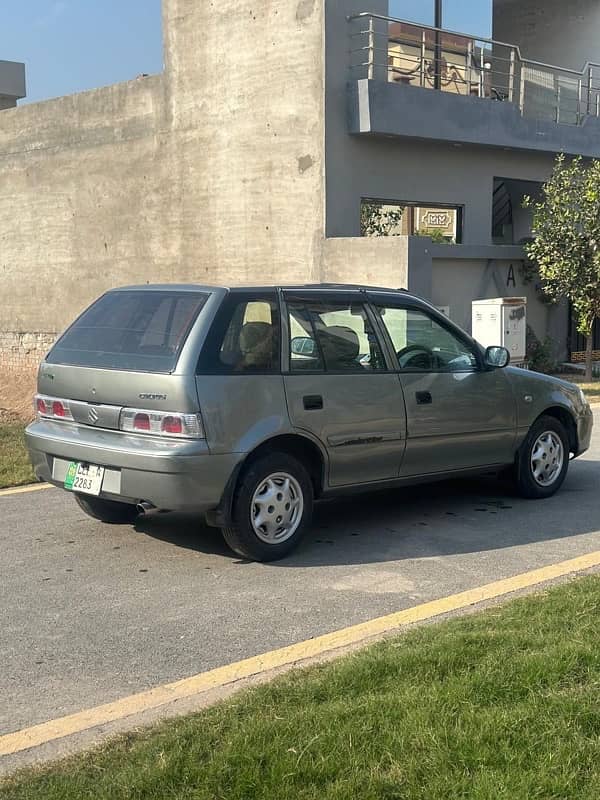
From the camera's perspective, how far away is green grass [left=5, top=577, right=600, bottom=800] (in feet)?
10.3

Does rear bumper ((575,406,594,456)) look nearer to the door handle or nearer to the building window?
the door handle

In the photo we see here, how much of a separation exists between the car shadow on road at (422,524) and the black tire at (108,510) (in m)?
0.11

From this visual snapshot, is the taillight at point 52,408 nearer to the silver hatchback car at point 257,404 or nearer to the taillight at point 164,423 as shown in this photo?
the silver hatchback car at point 257,404

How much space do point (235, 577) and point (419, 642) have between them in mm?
1646

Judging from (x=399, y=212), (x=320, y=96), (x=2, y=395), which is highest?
(x=320, y=96)

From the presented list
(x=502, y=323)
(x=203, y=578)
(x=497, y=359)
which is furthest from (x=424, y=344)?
(x=502, y=323)

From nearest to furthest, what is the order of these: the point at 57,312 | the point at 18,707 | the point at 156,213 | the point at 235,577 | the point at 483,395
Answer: the point at 18,707
the point at 235,577
the point at 483,395
the point at 156,213
the point at 57,312

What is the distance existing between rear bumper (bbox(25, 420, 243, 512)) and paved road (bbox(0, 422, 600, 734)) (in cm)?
47

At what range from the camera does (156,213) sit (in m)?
19.5

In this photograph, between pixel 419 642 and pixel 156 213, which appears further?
pixel 156 213

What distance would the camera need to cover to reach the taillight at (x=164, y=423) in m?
5.70

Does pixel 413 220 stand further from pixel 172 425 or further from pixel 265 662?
pixel 265 662

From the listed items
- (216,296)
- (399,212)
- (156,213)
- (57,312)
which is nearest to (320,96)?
(399,212)

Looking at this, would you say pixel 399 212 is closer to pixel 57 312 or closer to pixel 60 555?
pixel 57 312
